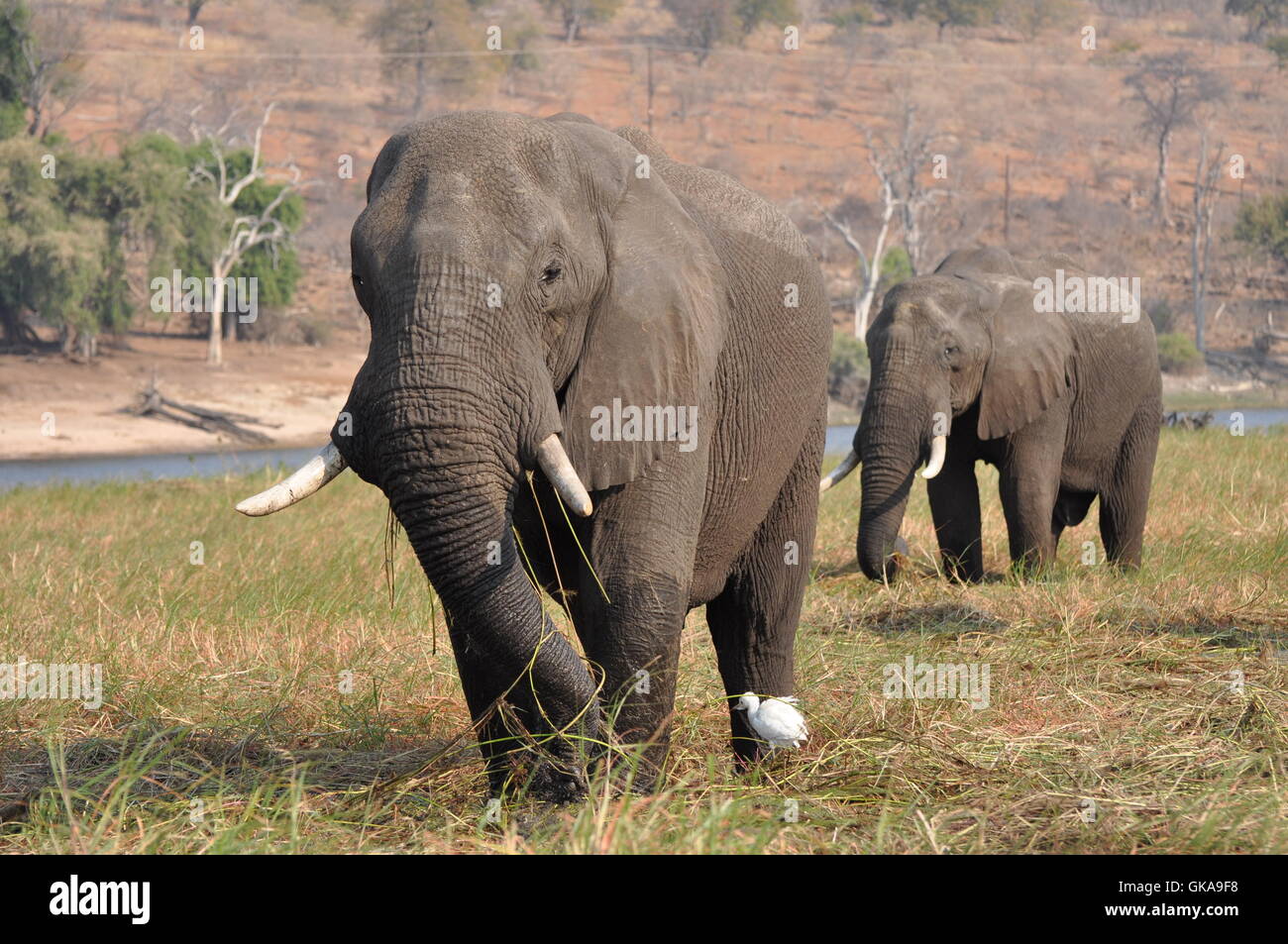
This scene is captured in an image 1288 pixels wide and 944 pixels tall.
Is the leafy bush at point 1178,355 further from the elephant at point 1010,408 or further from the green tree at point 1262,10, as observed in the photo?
the green tree at point 1262,10

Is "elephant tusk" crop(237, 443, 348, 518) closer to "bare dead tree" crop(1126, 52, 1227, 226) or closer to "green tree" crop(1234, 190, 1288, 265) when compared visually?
"green tree" crop(1234, 190, 1288, 265)

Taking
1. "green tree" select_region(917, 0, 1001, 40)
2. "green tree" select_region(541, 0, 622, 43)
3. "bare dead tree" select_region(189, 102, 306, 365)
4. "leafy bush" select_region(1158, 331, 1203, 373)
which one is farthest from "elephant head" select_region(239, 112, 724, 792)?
"green tree" select_region(917, 0, 1001, 40)

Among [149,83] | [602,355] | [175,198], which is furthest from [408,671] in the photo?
[149,83]

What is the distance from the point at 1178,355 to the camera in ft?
132

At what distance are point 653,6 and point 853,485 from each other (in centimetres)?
6682

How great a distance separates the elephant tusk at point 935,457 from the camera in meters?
9.20

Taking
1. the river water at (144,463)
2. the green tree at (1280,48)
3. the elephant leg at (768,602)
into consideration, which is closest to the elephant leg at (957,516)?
the elephant leg at (768,602)

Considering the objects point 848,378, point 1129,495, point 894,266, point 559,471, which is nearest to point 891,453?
point 1129,495

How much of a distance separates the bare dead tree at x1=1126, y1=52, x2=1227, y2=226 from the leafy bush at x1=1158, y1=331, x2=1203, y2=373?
1547 cm

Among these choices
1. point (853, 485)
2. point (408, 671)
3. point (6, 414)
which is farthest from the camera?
point (6, 414)

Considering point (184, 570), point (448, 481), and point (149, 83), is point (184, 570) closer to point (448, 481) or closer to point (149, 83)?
point (448, 481)

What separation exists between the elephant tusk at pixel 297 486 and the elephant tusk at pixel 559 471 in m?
0.49

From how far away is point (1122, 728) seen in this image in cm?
542
